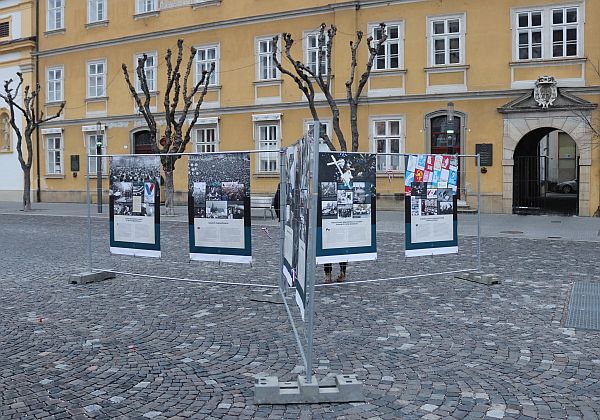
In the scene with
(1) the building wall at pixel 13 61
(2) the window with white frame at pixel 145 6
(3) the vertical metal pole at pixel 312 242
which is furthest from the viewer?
(1) the building wall at pixel 13 61

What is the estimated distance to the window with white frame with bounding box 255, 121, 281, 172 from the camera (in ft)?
89.3

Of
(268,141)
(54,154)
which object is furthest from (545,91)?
(54,154)

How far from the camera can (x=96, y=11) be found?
32594 mm

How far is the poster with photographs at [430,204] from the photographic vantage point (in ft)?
28.9

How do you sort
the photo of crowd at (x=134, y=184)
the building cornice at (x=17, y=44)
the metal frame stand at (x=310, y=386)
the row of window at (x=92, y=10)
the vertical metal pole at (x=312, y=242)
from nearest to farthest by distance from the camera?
the vertical metal pole at (x=312, y=242) < the metal frame stand at (x=310, y=386) < the photo of crowd at (x=134, y=184) < the row of window at (x=92, y=10) < the building cornice at (x=17, y=44)

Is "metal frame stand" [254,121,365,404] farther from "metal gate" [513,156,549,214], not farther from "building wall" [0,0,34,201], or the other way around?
"building wall" [0,0,34,201]

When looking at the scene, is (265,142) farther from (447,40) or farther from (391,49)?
(447,40)

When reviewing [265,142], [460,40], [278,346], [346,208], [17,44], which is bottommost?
[278,346]

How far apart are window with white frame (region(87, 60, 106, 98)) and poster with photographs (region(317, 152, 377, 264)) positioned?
89.8 feet

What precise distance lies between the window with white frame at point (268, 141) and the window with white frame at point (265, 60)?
205cm

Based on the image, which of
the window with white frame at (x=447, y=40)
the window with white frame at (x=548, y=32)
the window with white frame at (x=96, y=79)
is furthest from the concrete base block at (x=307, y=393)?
the window with white frame at (x=96, y=79)

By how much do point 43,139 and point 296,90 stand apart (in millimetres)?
15973

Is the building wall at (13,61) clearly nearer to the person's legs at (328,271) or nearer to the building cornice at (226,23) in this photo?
the building cornice at (226,23)

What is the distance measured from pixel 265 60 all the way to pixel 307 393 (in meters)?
24.4
